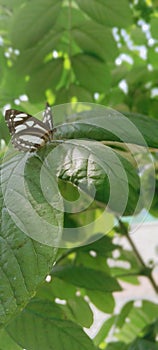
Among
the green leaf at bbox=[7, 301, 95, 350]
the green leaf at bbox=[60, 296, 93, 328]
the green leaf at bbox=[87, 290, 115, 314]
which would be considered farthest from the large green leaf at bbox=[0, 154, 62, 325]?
the green leaf at bbox=[87, 290, 115, 314]

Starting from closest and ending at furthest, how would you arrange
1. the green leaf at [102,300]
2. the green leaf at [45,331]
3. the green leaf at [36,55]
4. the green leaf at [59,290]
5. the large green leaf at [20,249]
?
the large green leaf at [20,249]
the green leaf at [45,331]
the green leaf at [59,290]
the green leaf at [102,300]
the green leaf at [36,55]

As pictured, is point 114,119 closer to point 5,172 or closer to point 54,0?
point 5,172

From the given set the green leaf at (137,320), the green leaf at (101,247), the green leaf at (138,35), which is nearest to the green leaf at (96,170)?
the green leaf at (101,247)

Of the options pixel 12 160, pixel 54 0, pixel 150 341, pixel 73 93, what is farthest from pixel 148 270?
pixel 12 160

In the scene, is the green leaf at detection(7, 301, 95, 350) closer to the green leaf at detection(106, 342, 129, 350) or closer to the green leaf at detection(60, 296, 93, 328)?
the green leaf at detection(60, 296, 93, 328)

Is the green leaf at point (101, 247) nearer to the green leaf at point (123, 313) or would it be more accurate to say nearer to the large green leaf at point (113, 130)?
the green leaf at point (123, 313)

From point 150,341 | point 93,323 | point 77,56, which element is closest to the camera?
point 93,323
